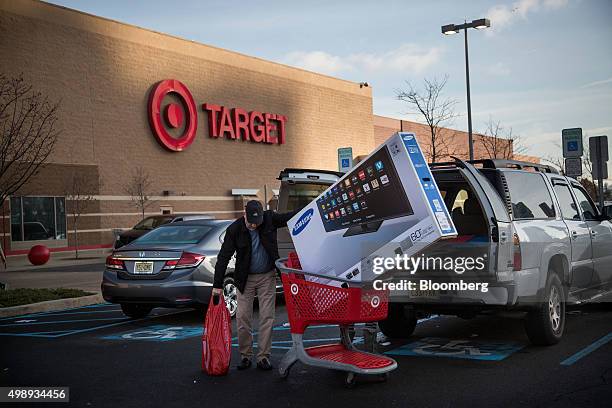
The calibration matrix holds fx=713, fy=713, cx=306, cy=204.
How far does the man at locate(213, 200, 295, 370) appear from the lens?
7574 mm

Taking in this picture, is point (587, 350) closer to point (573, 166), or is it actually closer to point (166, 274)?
point (166, 274)

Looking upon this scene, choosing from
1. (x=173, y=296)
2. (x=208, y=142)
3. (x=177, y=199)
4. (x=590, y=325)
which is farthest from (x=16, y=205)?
(x=590, y=325)

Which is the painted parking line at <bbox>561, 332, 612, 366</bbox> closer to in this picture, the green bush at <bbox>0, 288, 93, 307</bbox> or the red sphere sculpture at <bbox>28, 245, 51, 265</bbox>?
the green bush at <bbox>0, 288, 93, 307</bbox>

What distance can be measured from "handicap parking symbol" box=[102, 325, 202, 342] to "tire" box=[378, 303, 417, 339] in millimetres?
2632

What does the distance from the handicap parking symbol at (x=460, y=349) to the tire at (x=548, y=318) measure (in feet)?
0.91

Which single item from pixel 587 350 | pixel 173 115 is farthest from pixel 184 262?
pixel 173 115

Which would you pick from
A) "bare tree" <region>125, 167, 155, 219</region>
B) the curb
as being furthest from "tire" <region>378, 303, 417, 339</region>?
"bare tree" <region>125, 167, 155, 219</region>

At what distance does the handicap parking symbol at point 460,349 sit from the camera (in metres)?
7.70

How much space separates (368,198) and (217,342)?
2.27 m

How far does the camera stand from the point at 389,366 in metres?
6.36

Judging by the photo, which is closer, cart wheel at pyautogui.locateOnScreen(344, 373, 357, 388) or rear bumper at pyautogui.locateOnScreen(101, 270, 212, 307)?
cart wheel at pyautogui.locateOnScreen(344, 373, 357, 388)

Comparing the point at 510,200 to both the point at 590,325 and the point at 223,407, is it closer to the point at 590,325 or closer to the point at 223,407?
the point at 590,325

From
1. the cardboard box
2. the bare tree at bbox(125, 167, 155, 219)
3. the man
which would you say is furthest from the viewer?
the bare tree at bbox(125, 167, 155, 219)

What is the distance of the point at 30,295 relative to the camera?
1380 cm
